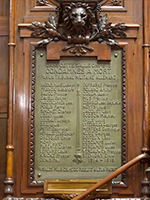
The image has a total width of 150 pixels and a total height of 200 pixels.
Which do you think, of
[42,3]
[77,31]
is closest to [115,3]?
[77,31]

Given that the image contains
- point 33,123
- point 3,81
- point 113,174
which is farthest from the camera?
point 3,81

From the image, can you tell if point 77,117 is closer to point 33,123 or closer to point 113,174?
point 33,123

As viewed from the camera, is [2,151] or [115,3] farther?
[115,3]

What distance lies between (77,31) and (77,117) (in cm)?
114

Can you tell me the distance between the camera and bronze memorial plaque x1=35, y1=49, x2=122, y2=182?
13.5 ft

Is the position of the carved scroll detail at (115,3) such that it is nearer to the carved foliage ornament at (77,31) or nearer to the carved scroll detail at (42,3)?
the carved foliage ornament at (77,31)

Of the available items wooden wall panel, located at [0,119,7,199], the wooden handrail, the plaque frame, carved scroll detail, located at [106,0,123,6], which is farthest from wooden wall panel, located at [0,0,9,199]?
carved scroll detail, located at [106,0,123,6]

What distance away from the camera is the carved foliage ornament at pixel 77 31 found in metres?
4.16

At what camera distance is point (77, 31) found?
4.13 metres

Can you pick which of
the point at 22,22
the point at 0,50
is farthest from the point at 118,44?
the point at 0,50

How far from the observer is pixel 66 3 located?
406cm

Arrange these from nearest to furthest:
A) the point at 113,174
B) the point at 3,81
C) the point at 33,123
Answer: the point at 113,174 < the point at 33,123 < the point at 3,81

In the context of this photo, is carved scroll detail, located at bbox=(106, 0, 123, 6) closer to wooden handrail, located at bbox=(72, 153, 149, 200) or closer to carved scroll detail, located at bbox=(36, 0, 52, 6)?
carved scroll detail, located at bbox=(36, 0, 52, 6)

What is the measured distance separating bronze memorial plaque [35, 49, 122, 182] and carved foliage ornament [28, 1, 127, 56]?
0.16 metres
